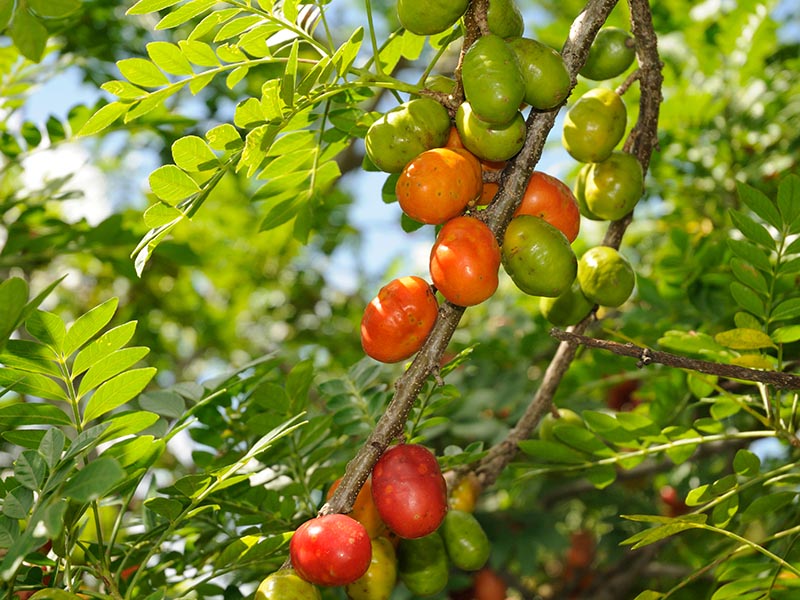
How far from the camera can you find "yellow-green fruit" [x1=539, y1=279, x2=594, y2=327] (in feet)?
5.89

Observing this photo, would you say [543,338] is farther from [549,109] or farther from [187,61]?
[187,61]

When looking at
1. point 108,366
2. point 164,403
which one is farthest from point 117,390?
point 164,403

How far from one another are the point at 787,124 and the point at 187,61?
2395mm

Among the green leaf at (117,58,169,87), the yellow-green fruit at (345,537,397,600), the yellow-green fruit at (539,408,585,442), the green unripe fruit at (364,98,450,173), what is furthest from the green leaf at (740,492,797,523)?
the green leaf at (117,58,169,87)

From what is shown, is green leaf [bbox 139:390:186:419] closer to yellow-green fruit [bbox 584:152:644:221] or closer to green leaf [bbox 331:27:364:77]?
green leaf [bbox 331:27:364:77]

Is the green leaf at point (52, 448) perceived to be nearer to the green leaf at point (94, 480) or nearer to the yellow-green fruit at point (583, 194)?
the green leaf at point (94, 480)

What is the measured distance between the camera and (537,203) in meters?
1.52

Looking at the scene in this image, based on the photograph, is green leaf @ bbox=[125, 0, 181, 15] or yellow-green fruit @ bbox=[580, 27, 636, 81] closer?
green leaf @ bbox=[125, 0, 181, 15]

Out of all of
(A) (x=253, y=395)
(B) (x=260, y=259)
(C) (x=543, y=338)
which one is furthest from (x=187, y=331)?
(A) (x=253, y=395)

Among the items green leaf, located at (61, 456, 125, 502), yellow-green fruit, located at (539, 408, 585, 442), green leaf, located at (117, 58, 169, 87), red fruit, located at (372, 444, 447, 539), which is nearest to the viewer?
green leaf, located at (61, 456, 125, 502)

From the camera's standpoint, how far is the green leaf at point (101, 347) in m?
1.43

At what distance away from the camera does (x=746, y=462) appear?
5.27 ft

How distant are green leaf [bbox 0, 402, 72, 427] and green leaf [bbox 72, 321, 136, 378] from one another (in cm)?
8

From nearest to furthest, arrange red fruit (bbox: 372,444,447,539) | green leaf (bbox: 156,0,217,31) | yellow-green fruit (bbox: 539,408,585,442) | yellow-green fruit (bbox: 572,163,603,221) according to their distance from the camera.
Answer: red fruit (bbox: 372,444,447,539), green leaf (bbox: 156,0,217,31), yellow-green fruit (bbox: 572,163,603,221), yellow-green fruit (bbox: 539,408,585,442)
